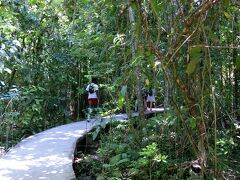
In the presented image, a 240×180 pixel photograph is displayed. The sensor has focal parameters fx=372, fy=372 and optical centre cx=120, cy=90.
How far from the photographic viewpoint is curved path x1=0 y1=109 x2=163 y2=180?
445cm

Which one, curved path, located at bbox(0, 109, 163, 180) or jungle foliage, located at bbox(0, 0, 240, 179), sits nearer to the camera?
jungle foliage, located at bbox(0, 0, 240, 179)

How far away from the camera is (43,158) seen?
17.5ft

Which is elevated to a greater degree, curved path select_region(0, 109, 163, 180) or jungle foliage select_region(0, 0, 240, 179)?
jungle foliage select_region(0, 0, 240, 179)

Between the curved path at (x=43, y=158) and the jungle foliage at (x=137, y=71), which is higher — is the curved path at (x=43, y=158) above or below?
below

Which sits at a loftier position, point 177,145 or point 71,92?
point 71,92

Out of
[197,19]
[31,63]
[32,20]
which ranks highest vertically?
[32,20]

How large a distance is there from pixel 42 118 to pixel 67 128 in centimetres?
153

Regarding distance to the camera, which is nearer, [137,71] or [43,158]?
[137,71]

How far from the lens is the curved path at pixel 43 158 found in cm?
445

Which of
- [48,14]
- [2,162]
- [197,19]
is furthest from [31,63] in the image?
[197,19]

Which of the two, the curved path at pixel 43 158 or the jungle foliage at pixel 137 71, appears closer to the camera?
the jungle foliage at pixel 137 71

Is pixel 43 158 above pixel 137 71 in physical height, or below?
below

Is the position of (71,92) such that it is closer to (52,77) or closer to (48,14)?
(52,77)

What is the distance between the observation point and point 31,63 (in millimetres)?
9320
